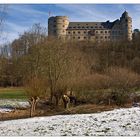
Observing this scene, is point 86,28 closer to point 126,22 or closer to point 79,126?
point 126,22

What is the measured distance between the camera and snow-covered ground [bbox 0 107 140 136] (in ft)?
31.2

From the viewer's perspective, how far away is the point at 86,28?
Answer: 831 inches

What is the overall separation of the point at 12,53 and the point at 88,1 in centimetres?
2642


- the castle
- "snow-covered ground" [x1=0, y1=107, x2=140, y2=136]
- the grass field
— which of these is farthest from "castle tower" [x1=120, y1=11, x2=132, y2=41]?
the grass field

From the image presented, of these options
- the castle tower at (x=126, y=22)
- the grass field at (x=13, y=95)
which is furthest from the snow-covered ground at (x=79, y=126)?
the grass field at (x=13, y=95)

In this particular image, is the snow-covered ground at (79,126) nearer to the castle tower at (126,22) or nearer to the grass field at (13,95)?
the castle tower at (126,22)

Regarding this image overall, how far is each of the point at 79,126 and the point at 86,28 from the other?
11.6 metres

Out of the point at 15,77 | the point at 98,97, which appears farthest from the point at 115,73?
the point at 15,77

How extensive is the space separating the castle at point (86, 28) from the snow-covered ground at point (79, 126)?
723 centimetres

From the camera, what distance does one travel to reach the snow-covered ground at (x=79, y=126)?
374 inches

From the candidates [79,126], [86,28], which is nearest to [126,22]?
[86,28]

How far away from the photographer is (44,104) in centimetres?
1716

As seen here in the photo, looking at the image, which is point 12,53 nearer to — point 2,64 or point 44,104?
point 2,64

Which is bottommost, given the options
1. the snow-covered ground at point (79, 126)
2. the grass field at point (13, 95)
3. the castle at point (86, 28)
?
the grass field at point (13, 95)
